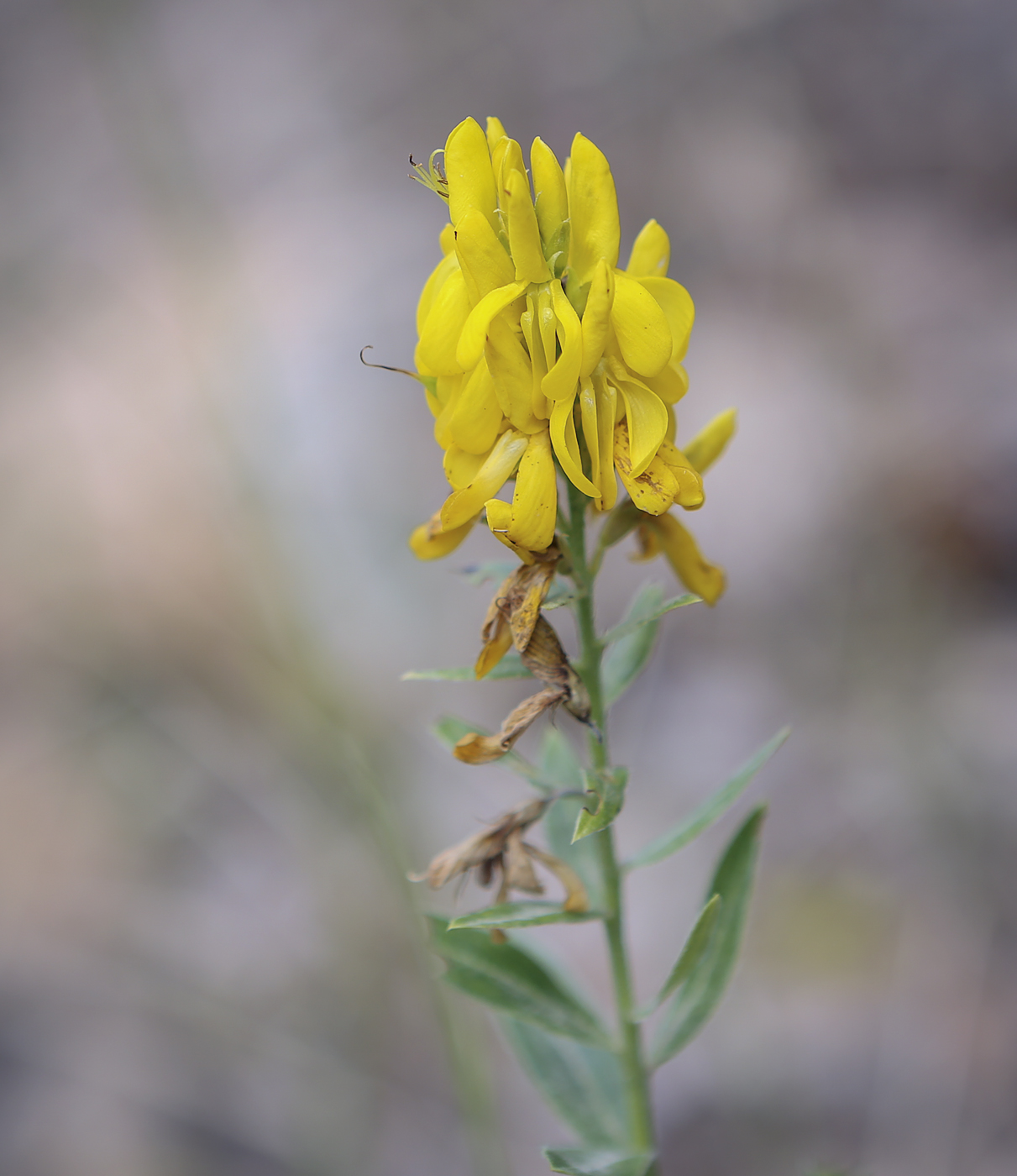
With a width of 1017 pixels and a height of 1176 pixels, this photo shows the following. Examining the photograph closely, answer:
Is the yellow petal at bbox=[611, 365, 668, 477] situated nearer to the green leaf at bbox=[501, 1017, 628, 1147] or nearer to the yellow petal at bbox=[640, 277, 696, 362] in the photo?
the yellow petal at bbox=[640, 277, 696, 362]

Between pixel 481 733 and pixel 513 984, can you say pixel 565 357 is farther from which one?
pixel 513 984

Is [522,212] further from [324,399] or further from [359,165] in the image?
[359,165]

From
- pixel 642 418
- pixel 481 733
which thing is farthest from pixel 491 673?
pixel 642 418

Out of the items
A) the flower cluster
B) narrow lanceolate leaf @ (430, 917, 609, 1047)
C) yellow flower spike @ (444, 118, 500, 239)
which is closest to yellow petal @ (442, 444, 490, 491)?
the flower cluster

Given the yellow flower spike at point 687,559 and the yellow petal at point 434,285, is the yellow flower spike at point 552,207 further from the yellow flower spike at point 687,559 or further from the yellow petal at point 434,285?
the yellow flower spike at point 687,559

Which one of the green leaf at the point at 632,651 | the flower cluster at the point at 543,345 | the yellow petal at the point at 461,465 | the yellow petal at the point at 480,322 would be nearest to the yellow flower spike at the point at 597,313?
the flower cluster at the point at 543,345

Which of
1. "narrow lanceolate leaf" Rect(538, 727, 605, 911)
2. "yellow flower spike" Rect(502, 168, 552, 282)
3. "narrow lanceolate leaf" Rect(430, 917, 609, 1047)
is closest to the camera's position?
"yellow flower spike" Rect(502, 168, 552, 282)
